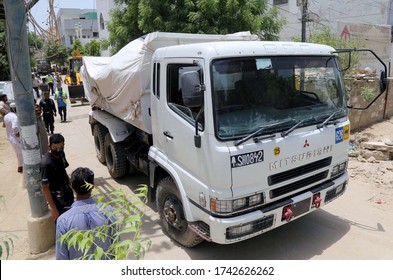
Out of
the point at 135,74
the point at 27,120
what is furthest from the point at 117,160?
the point at 27,120

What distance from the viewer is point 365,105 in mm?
9648

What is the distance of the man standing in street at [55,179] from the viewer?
3.68m

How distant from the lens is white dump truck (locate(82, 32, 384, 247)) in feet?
10.2

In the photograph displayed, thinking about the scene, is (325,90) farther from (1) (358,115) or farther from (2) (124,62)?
(1) (358,115)

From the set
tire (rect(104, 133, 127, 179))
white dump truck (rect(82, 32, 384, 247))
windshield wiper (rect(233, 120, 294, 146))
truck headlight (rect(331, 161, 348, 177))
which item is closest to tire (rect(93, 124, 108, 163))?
tire (rect(104, 133, 127, 179))

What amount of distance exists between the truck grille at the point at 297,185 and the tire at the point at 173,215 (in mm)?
1035

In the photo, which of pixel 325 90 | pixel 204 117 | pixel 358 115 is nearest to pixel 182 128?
pixel 204 117

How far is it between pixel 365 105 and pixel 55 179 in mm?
9018

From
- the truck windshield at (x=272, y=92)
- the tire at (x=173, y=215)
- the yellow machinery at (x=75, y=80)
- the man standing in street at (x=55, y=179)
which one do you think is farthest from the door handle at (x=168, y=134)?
the yellow machinery at (x=75, y=80)

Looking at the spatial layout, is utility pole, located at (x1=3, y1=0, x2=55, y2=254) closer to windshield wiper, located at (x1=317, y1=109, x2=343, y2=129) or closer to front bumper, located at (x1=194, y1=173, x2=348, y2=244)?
front bumper, located at (x1=194, y1=173, x2=348, y2=244)

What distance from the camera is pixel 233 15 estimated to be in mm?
8664

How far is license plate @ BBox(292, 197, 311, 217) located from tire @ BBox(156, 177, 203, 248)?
1.11 metres

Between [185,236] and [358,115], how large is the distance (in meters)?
7.47

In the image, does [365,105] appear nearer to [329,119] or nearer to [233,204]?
[329,119]
